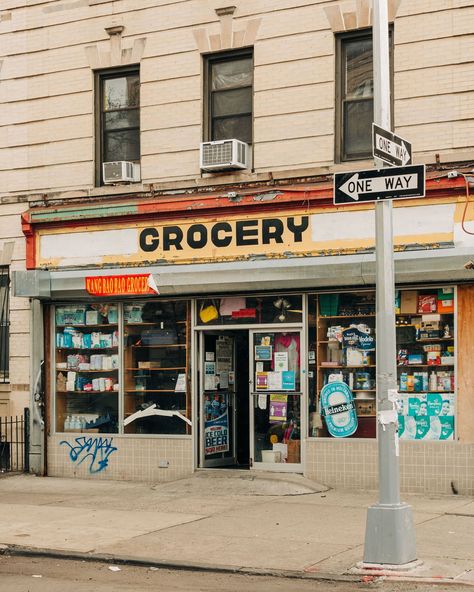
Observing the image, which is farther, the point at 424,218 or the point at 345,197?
the point at 424,218

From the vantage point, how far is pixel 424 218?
46.1ft

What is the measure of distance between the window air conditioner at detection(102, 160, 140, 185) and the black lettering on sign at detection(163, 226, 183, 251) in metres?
1.13

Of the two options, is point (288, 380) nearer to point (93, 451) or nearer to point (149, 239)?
point (149, 239)

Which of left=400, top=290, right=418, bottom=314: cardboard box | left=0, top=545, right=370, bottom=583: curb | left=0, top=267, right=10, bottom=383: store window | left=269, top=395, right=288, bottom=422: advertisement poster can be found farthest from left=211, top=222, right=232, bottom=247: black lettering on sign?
left=0, top=545, right=370, bottom=583: curb

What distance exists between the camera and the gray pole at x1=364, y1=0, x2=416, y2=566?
9406mm

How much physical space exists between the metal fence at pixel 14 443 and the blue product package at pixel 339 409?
531 centimetres

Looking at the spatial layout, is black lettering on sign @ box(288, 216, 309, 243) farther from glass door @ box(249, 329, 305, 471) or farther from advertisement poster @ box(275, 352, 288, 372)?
advertisement poster @ box(275, 352, 288, 372)

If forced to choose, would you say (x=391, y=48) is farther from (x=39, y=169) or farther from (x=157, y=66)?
(x=39, y=169)

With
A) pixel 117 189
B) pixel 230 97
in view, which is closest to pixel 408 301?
pixel 230 97

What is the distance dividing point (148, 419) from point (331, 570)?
7.21 metres

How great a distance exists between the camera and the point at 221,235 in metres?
15.6

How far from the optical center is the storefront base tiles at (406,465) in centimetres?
1387

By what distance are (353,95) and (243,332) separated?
4215 mm

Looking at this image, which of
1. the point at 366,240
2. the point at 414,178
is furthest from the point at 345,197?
the point at 366,240
